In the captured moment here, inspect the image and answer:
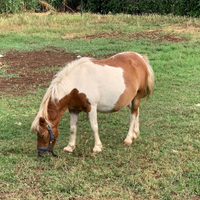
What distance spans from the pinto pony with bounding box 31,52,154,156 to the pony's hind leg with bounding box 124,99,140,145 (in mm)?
18

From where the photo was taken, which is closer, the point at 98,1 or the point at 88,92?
the point at 88,92

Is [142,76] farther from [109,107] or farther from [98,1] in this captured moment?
[98,1]

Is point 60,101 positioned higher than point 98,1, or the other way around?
point 98,1

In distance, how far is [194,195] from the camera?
3.24 meters

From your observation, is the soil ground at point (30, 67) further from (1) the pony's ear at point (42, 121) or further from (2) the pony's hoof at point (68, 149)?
(1) the pony's ear at point (42, 121)

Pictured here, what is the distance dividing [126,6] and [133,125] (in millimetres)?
15821

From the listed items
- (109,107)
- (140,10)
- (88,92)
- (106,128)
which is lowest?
(106,128)

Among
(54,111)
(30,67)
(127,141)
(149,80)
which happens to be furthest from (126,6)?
(54,111)

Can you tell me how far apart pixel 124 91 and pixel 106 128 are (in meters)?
1.21

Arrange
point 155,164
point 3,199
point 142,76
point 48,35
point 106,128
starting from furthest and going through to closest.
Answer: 1. point 48,35
2. point 106,128
3. point 142,76
4. point 155,164
5. point 3,199

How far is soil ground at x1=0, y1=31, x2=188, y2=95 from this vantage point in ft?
25.0

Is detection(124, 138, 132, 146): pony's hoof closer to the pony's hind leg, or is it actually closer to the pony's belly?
the pony's hind leg

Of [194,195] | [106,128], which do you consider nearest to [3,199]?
[194,195]

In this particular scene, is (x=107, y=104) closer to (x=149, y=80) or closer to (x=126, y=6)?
(x=149, y=80)
